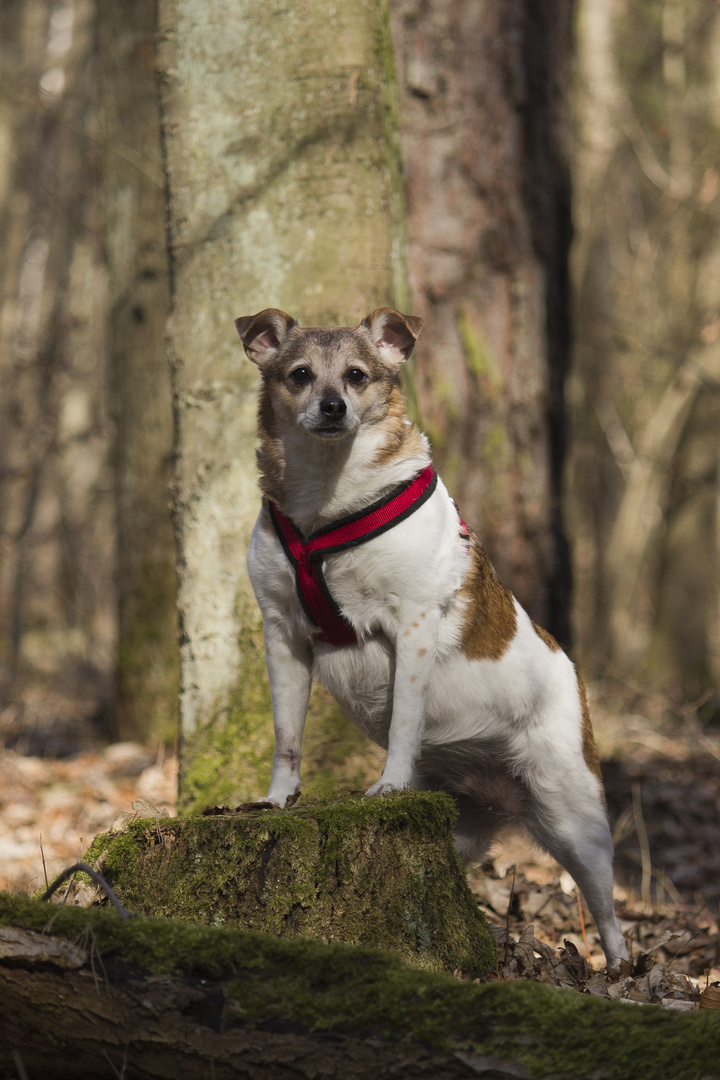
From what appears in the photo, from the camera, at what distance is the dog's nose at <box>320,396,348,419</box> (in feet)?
12.3

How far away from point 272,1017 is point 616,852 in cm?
433

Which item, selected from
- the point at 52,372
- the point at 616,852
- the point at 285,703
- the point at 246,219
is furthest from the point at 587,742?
the point at 52,372

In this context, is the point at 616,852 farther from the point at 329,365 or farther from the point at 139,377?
the point at 139,377

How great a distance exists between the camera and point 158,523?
27.0 feet

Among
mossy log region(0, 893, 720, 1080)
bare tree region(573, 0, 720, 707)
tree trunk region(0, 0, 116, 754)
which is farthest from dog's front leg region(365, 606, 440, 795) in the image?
tree trunk region(0, 0, 116, 754)

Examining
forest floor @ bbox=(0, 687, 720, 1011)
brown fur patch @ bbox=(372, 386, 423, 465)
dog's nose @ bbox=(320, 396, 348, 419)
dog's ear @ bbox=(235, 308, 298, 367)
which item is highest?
dog's ear @ bbox=(235, 308, 298, 367)

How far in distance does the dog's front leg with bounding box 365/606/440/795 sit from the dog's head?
80 centimetres

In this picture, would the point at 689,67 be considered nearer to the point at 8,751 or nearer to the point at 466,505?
the point at 466,505

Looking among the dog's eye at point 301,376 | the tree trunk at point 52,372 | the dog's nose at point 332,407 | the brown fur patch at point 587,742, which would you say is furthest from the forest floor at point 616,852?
the tree trunk at point 52,372

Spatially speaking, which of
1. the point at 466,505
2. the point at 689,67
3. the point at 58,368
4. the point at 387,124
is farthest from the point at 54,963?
the point at 689,67

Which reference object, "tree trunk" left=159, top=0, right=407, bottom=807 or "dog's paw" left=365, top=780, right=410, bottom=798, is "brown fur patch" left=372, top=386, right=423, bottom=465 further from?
"dog's paw" left=365, top=780, right=410, bottom=798

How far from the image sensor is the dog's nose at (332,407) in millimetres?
3754

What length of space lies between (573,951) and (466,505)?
3.66 m

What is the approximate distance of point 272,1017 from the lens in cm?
229
